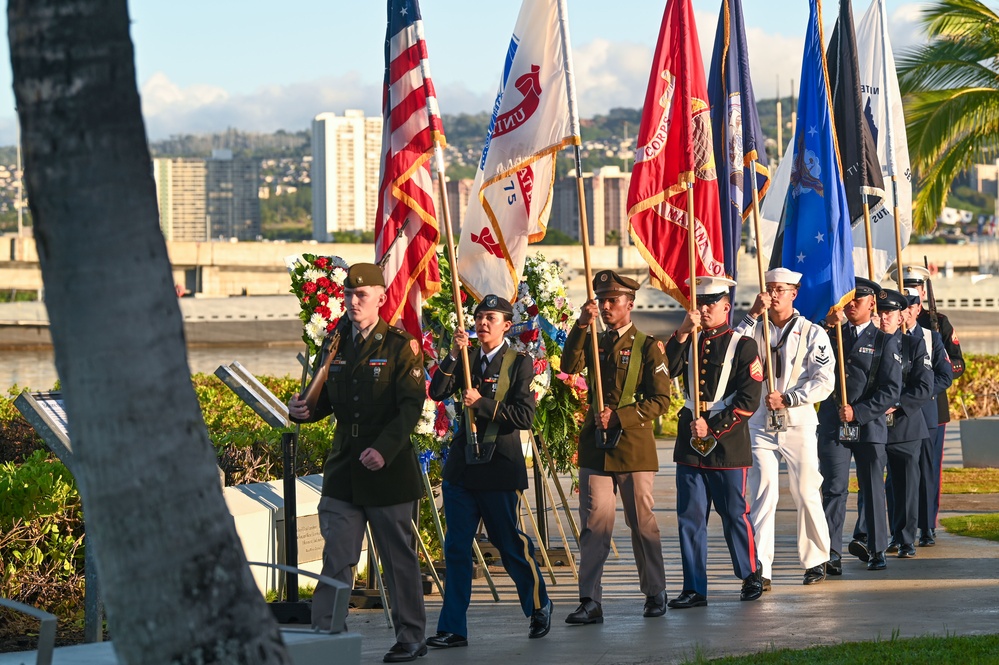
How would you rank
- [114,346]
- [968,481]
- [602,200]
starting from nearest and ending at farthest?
[114,346], [968,481], [602,200]

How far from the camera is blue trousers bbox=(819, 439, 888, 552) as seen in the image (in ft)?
34.6

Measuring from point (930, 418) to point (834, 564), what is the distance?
2496mm

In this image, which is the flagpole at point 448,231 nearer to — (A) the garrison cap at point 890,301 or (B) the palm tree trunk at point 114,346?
(B) the palm tree trunk at point 114,346

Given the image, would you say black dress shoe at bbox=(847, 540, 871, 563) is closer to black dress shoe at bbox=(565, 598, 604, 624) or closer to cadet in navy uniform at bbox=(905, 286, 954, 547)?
cadet in navy uniform at bbox=(905, 286, 954, 547)

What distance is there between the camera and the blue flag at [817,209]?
10859 mm

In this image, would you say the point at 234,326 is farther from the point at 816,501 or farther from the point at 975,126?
the point at 816,501

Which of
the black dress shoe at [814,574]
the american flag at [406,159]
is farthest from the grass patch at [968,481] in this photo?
the american flag at [406,159]

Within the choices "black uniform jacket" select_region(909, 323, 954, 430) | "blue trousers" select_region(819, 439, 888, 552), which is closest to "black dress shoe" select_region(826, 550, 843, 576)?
"blue trousers" select_region(819, 439, 888, 552)

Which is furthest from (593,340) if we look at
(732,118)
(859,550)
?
(859,550)

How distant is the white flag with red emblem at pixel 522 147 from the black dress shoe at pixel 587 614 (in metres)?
2.13

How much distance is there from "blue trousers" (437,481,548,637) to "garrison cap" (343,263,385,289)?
49.7 inches

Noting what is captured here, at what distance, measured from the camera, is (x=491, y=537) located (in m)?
8.26

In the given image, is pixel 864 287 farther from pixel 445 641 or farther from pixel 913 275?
pixel 445 641

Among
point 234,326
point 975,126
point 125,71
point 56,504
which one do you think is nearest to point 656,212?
point 56,504
